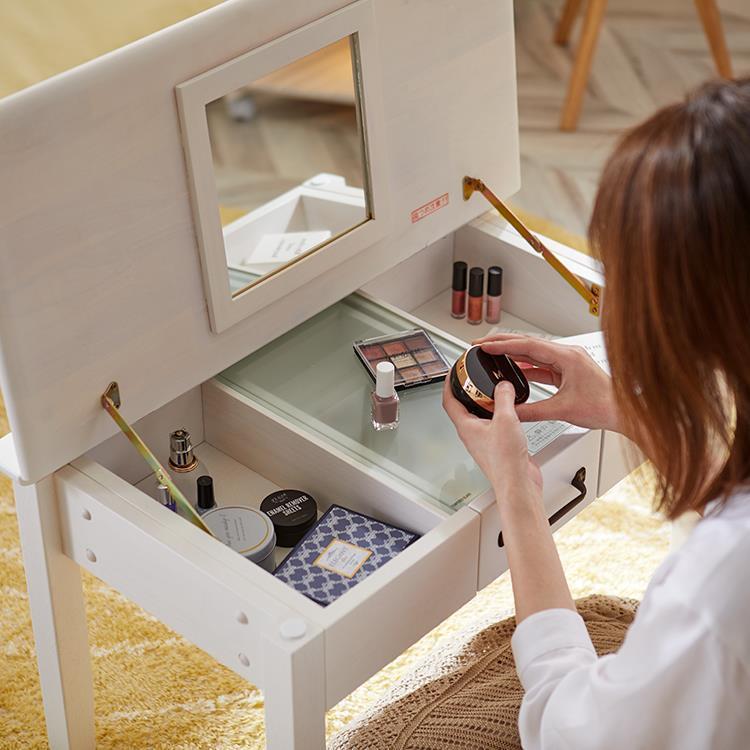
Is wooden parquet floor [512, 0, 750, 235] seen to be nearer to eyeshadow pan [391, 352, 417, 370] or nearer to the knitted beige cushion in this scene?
eyeshadow pan [391, 352, 417, 370]

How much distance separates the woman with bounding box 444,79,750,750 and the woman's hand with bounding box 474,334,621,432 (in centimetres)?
32

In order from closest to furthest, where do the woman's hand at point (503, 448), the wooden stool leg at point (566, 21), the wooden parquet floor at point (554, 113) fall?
the woman's hand at point (503, 448)
the wooden parquet floor at point (554, 113)
the wooden stool leg at point (566, 21)

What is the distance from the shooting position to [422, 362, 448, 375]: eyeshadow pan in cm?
145

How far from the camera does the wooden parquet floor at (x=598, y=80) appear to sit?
3.05 m

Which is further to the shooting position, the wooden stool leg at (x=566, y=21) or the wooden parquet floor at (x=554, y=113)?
the wooden stool leg at (x=566, y=21)

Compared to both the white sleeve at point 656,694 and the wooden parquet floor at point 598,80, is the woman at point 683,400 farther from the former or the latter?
the wooden parquet floor at point 598,80

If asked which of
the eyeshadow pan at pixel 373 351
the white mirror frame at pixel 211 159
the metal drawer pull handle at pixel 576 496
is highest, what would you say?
the white mirror frame at pixel 211 159

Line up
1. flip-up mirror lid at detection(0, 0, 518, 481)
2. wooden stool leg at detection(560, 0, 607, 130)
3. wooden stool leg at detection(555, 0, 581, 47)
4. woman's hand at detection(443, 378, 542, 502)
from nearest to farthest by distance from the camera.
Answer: flip-up mirror lid at detection(0, 0, 518, 481)
woman's hand at detection(443, 378, 542, 502)
wooden stool leg at detection(560, 0, 607, 130)
wooden stool leg at detection(555, 0, 581, 47)

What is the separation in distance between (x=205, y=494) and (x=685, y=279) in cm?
65

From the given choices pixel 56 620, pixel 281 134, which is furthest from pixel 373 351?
pixel 281 134

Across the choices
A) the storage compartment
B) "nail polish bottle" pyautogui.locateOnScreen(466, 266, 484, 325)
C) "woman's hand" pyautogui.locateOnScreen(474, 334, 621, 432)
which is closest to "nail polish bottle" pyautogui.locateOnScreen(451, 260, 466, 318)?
"nail polish bottle" pyautogui.locateOnScreen(466, 266, 484, 325)

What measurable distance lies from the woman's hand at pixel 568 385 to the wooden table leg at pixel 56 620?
52 centimetres

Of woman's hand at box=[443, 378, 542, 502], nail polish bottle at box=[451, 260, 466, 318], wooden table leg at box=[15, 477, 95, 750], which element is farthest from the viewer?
nail polish bottle at box=[451, 260, 466, 318]

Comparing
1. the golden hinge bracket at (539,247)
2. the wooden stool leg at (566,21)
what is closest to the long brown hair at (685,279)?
the golden hinge bracket at (539,247)
